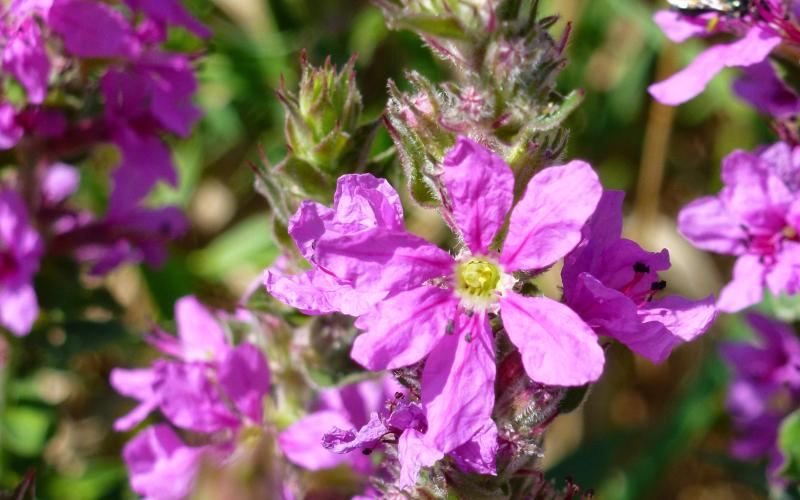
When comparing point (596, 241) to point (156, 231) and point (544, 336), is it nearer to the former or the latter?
point (544, 336)

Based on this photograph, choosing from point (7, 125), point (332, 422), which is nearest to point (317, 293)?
point (332, 422)

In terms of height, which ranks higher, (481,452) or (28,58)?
(28,58)

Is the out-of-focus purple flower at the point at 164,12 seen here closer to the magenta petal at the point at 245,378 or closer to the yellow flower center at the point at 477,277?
the magenta petal at the point at 245,378

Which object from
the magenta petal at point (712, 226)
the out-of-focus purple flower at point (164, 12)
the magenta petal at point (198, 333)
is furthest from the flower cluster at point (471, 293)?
the out-of-focus purple flower at point (164, 12)

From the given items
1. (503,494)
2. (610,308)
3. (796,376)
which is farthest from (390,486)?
(796,376)

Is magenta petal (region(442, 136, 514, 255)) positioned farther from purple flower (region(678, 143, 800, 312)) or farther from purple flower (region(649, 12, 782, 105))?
purple flower (region(678, 143, 800, 312))

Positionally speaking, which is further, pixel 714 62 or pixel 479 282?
pixel 714 62

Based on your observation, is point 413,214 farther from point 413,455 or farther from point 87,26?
point 413,455
